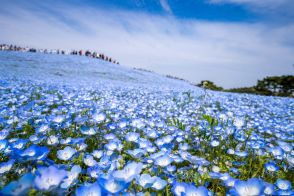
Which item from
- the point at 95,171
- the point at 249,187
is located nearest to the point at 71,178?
the point at 95,171

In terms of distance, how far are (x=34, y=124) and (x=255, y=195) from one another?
2.96m

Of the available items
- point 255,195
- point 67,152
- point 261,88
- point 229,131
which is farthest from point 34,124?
point 261,88

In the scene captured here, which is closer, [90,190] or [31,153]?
[90,190]

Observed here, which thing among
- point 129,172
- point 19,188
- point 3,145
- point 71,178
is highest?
point 19,188

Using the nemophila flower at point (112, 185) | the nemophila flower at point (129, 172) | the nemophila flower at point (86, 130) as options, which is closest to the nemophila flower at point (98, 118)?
the nemophila flower at point (86, 130)

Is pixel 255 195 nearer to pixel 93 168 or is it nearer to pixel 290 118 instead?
pixel 93 168

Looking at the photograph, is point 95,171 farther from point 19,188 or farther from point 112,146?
point 19,188

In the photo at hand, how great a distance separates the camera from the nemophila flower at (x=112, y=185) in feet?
4.04

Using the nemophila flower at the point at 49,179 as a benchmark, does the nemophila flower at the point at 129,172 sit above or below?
below

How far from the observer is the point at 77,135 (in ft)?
10.2

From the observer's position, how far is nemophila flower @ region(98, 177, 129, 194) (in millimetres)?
1230

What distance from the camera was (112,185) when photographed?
130 centimetres

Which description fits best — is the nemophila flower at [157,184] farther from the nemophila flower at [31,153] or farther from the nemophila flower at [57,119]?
the nemophila flower at [57,119]

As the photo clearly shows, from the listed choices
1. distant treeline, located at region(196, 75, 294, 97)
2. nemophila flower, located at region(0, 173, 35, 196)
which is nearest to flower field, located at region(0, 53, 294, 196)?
nemophila flower, located at region(0, 173, 35, 196)
